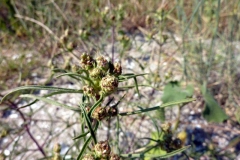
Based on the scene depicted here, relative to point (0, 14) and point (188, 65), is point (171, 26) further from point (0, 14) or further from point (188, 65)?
point (0, 14)

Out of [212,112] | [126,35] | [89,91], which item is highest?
[126,35]

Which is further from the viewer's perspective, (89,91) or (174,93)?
(174,93)

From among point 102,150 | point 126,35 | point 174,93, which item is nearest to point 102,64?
point 102,150

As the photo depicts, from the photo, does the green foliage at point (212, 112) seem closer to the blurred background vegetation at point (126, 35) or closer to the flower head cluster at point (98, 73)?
the blurred background vegetation at point (126, 35)

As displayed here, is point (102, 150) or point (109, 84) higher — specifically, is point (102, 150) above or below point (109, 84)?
below

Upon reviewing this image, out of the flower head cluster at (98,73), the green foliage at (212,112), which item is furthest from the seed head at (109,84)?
the green foliage at (212,112)

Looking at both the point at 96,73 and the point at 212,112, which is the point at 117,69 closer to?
the point at 96,73

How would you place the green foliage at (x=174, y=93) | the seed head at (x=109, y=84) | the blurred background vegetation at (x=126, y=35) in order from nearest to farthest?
the seed head at (x=109, y=84), the green foliage at (x=174, y=93), the blurred background vegetation at (x=126, y=35)

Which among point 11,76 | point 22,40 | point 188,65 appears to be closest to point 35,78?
point 11,76

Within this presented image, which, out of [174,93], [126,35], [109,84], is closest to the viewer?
[109,84]

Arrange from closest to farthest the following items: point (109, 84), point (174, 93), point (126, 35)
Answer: point (109, 84)
point (174, 93)
point (126, 35)
